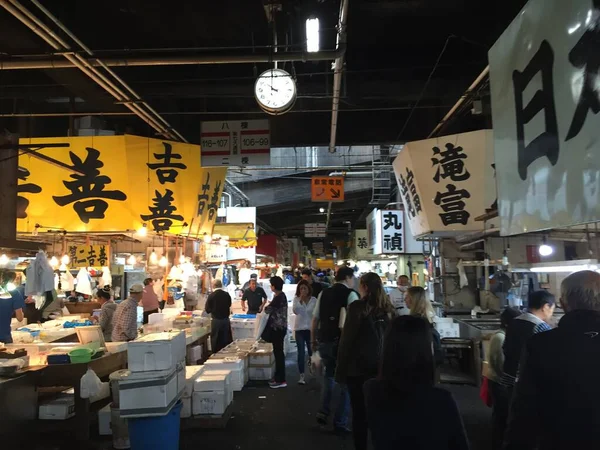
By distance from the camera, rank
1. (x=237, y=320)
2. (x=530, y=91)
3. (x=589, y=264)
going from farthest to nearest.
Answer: (x=237, y=320), (x=589, y=264), (x=530, y=91)

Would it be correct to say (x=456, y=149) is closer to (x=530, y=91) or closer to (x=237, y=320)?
(x=530, y=91)

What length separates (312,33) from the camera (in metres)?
6.39

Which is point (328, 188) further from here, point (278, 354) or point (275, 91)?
point (275, 91)

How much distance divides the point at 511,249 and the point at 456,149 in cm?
305

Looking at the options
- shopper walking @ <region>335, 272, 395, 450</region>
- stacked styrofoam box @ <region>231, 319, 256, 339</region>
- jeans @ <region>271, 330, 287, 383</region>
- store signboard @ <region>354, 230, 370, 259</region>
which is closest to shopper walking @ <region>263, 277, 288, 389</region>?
jeans @ <region>271, 330, 287, 383</region>

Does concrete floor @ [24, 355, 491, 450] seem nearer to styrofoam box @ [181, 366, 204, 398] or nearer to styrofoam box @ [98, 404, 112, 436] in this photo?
styrofoam box @ [98, 404, 112, 436]

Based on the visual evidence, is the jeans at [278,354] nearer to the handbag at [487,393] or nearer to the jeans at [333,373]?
the jeans at [333,373]

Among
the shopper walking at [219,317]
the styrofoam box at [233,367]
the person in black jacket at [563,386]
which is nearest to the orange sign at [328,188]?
the shopper walking at [219,317]

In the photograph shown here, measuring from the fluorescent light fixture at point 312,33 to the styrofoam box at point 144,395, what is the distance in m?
4.62

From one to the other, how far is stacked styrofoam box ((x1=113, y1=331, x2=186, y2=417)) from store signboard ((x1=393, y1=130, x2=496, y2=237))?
16.1 feet

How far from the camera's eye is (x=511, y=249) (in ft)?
32.0

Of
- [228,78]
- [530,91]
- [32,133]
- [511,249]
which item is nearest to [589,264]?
[530,91]

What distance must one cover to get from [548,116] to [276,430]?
19.3ft

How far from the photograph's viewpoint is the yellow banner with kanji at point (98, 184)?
9266mm
